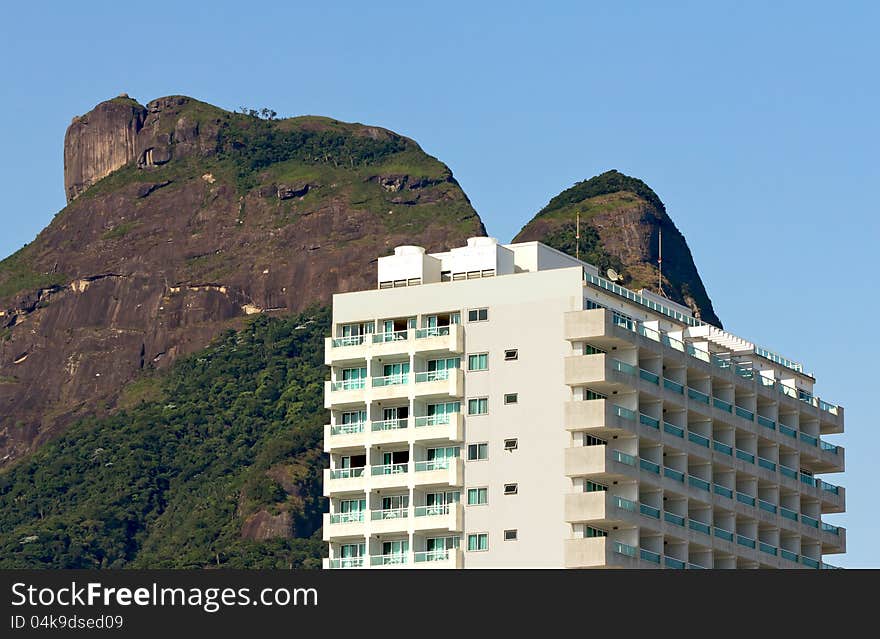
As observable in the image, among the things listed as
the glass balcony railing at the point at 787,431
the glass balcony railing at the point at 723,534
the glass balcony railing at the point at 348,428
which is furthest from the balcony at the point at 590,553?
the glass balcony railing at the point at 787,431

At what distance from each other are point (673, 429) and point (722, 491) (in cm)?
875

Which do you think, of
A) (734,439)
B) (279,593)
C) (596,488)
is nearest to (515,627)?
(279,593)

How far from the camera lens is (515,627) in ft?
284

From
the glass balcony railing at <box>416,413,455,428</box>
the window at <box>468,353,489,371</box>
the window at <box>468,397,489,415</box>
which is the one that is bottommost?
the glass balcony railing at <box>416,413,455,428</box>

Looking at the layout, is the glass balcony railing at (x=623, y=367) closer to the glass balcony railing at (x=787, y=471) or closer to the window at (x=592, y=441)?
the window at (x=592, y=441)

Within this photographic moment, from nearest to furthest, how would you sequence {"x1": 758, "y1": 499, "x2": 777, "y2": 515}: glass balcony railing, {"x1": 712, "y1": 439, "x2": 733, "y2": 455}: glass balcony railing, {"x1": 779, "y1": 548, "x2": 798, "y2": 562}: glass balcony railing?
{"x1": 712, "y1": 439, "x2": 733, "y2": 455}: glass balcony railing < {"x1": 758, "y1": 499, "x2": 777, "y2": 515}: glass balcony railing < {"x1": 779, "y1": 548, "x2": 798, "y2": 562}: glass balcony railing

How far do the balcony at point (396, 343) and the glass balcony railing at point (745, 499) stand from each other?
2598cm

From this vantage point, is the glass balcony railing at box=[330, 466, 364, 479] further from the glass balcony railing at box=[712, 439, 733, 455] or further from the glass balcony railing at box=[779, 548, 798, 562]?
the glass balcony railing at box=[779, 548, 798, 562]

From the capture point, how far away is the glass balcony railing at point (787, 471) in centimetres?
18500

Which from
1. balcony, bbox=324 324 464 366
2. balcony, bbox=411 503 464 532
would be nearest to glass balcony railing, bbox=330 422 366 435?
balcony, bbox=324 324 464 366

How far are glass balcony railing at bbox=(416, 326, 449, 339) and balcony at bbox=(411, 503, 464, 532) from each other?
1284 cm

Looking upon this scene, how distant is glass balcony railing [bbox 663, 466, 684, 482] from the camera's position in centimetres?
16812

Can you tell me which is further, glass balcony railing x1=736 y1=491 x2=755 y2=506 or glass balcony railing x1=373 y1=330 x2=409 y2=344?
glass balcony railing x1=736 y1=491 x2=755 y2=506

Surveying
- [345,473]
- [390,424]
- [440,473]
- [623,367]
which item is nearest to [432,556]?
[440,473]
